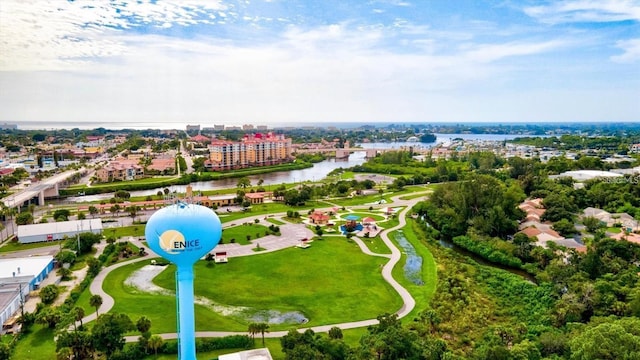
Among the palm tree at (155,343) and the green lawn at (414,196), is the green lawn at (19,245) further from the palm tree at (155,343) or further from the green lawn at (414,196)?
the green lawn at (414,196)

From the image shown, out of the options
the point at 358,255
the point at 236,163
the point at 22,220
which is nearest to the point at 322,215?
the point at 358,255

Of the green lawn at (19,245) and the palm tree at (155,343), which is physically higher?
the palm tree at (155,343)

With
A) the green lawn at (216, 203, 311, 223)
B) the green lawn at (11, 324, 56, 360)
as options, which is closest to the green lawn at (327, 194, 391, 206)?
the green lawn at (216, 203, 311, 223)

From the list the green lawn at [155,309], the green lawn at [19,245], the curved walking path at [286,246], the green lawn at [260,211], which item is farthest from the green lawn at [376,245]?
the green lawn at [19,245]

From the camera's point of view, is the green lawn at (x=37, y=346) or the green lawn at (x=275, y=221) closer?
the green lawn at (x=37, y=346)

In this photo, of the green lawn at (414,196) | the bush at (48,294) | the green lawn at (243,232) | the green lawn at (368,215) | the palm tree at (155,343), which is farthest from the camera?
the green lawn at (414,196)

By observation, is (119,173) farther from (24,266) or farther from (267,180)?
(24,266)

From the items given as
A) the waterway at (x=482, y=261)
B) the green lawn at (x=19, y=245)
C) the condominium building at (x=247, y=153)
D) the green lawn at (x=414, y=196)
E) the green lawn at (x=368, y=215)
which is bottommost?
the waterway at (x=482, y=261)

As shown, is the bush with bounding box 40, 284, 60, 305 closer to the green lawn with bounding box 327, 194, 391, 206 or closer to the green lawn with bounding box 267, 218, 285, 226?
the green lawn with bounding box 267, 218, 285, 226
